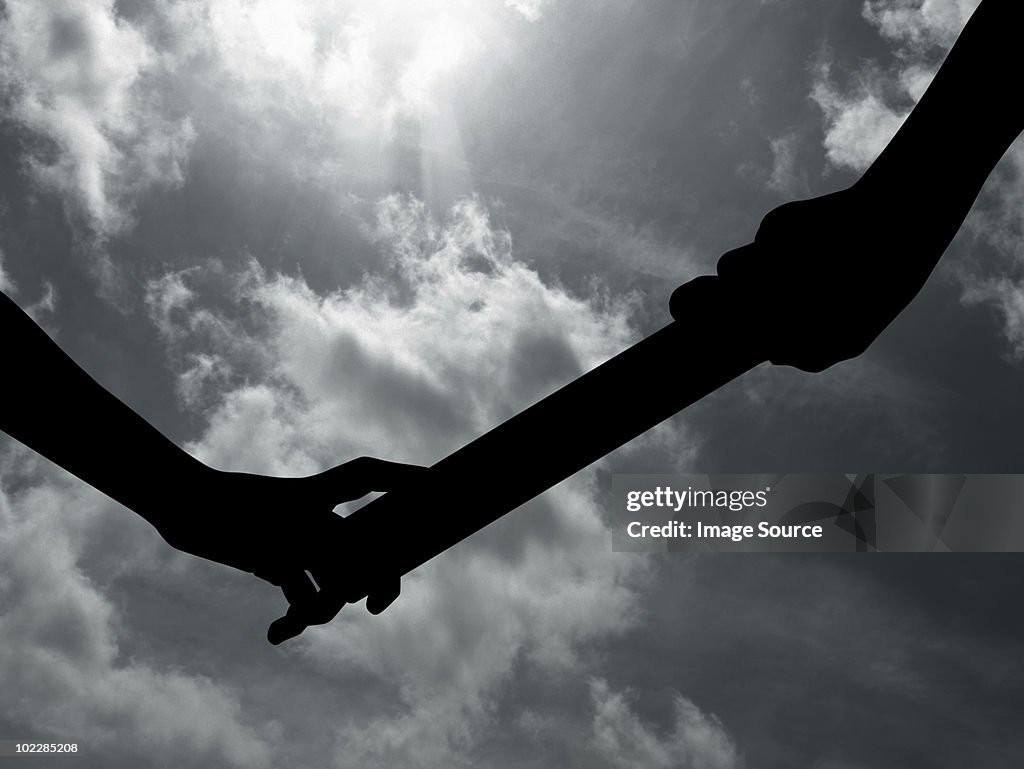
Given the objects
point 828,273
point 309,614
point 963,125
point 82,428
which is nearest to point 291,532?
point 309,614

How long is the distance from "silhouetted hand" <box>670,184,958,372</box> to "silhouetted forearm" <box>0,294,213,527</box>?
201 cm

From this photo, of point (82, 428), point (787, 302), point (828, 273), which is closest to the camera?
point (828, 273)

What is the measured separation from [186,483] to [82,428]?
45 centimetres

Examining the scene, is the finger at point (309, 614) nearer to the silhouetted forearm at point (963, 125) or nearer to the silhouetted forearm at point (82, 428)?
the silhouetted forearm at point (82, 428)

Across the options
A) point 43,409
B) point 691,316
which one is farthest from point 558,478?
point 43,409

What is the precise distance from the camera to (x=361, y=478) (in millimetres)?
3443

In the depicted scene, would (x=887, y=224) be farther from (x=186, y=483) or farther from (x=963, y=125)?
(x=186, y=483)

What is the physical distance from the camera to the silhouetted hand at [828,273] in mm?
2418

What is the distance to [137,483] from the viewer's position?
9.82ft

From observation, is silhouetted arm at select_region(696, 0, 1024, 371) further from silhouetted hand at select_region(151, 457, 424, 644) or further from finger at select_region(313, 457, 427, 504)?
silhouetted hand at select_region(151, 457, 424, 644)

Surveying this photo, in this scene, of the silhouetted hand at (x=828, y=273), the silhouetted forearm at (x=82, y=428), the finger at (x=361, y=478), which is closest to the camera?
the silhouetted hand at (x=828, y=273)

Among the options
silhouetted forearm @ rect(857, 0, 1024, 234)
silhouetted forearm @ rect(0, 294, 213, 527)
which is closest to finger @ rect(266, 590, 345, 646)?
silhouetted forearm @ rect(0, 294, 213, 527)

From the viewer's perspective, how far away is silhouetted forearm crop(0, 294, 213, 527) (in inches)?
104

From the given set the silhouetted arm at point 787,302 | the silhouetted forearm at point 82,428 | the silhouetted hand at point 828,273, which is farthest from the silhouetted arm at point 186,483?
the silhouetted hand at point 828,273
